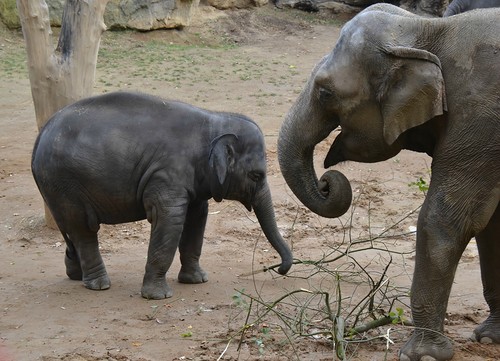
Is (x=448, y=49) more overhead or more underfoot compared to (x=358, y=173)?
more overhead

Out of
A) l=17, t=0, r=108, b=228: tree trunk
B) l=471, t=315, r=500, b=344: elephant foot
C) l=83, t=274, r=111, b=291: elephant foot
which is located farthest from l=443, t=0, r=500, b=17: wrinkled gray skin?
l=471, t=315, r=500, b=344: elephant foot

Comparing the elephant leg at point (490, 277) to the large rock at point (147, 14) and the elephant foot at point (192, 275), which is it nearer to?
the elephant foot at point (192, 275)

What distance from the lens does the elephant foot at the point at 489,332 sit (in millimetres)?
5430

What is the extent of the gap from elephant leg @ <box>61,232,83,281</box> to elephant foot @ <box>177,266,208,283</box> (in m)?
0.70

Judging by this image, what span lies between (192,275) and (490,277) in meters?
2.25

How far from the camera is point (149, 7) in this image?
1722 centimetres

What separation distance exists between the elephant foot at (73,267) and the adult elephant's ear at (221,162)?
3.62ft

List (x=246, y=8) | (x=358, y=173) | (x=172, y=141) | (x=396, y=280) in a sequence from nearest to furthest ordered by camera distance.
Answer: (x=172, y=141) → (x=396, y=280) → (x=358, y=173) → (x=246, y=8)

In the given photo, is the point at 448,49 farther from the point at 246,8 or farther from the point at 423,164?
the point at 246,8

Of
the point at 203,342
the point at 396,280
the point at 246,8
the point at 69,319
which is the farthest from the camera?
the point at 246,8

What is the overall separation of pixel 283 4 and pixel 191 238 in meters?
13.4

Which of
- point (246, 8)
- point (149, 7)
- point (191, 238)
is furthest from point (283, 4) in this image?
point (191, 238)

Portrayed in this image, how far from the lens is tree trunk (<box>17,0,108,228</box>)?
782cm

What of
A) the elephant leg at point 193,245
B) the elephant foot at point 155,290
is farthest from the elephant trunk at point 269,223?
the elephant foot at point 155,290
